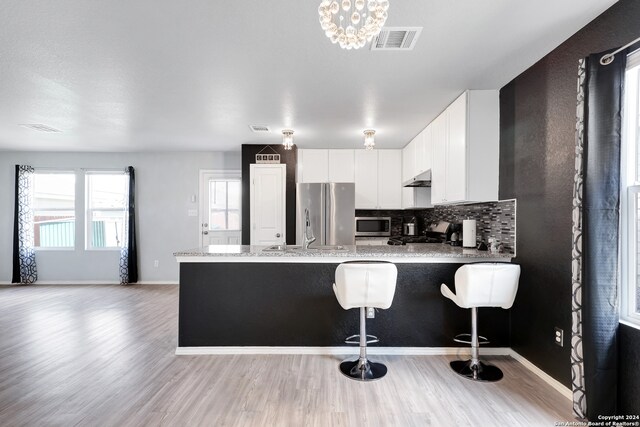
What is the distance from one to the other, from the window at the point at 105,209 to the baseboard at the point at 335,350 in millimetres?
3994

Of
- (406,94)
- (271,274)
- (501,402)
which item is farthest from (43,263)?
(501,402)

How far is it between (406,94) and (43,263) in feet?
22.4

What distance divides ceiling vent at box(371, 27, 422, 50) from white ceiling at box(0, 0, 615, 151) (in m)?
0.05

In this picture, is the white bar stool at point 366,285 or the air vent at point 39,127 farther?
the air vent at point 39,127

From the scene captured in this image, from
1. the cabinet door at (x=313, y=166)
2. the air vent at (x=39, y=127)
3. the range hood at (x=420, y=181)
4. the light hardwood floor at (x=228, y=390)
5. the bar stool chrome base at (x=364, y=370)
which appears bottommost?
the light hardwood floor at (x=228, y=390)

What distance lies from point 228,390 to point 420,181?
3.43 m

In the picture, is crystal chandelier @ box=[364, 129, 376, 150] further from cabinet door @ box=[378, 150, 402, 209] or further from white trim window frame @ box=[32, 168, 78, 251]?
white trim window frame @ box=[32, 168, 78, 251]

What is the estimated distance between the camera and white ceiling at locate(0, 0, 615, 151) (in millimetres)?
1743

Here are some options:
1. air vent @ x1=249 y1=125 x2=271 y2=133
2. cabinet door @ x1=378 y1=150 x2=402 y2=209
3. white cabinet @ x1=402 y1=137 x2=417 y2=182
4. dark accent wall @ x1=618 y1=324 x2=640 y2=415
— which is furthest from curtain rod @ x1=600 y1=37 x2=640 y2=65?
cabinet door @ x1=378 y1=150 x2=402 y2=209

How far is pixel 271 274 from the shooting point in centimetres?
282

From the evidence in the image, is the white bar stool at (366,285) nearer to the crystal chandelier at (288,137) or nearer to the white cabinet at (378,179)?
the crystal chandelier at (288,137)

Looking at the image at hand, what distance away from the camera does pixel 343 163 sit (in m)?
5.09

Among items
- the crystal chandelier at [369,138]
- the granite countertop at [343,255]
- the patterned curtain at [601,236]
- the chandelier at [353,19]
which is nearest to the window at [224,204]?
the crystal chandelier at [369,138]

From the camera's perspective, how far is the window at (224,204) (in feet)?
18.7
